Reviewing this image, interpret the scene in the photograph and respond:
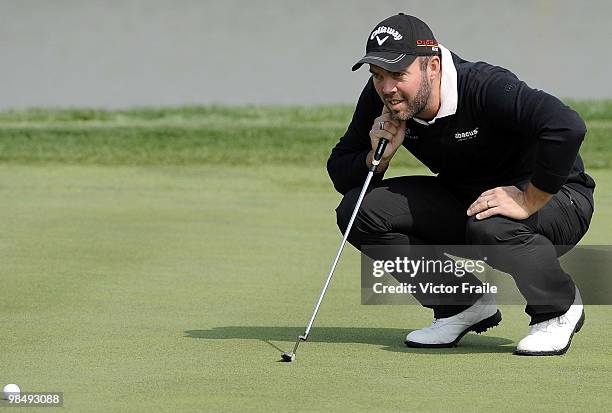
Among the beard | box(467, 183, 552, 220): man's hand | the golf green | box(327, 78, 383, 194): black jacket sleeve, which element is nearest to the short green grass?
the golf green

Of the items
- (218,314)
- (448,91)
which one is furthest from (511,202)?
(218,314)

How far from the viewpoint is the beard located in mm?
4492

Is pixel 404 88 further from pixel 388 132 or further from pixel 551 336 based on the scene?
pixel 551 336

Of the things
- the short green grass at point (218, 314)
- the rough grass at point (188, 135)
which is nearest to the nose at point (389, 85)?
the short green grass at point (218, 314)

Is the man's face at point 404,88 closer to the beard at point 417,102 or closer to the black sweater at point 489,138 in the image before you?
the beard at point 417,102

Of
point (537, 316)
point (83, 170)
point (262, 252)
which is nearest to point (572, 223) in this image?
point (537, 316)

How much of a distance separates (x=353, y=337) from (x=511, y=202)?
87 cm

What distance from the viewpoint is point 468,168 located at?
475 centimetres

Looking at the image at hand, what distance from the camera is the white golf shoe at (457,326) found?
4.78m

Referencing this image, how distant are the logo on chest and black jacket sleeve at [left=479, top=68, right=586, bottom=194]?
0.09 metres

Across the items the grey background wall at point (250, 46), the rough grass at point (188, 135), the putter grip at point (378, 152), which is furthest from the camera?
the grey background wall at point (250, 46)

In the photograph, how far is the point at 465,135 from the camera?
4.55m

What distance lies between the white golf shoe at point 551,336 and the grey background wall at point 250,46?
13.0 meters

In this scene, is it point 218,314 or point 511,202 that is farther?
point 218,314
